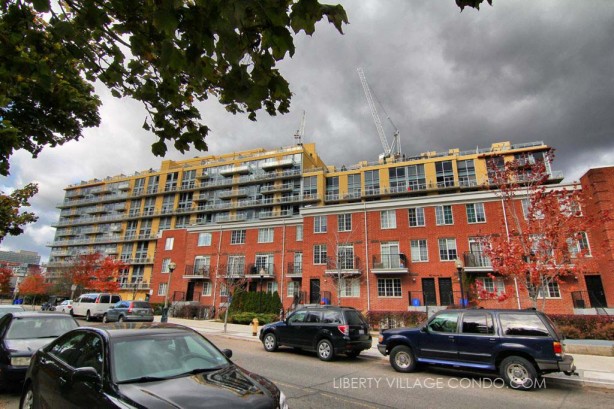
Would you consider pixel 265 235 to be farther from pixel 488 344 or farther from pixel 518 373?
pixel 518 373

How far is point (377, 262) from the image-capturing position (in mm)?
29953

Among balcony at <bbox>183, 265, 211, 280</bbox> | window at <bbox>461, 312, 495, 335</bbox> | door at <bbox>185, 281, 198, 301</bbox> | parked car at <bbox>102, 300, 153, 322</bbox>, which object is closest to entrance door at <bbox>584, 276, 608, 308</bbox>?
window at <bbox>461, 312, 495, 335</bbox>

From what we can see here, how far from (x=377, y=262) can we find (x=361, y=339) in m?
18.3

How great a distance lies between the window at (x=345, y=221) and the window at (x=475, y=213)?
414 inches

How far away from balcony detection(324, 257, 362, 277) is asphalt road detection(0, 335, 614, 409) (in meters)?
18.5

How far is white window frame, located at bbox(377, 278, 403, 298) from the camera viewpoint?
2880 centimetres

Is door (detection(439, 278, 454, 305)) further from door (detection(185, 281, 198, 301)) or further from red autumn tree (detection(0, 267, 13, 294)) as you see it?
red autumn tree (detection(0, 267, 13, 294))

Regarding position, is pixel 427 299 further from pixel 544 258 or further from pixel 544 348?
pixel 544 348

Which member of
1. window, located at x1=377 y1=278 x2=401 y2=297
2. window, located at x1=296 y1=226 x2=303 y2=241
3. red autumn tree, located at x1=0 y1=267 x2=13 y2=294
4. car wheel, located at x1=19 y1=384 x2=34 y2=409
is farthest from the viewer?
red autumn tree, located at x1=0 y1=267 x2=13 y2=294

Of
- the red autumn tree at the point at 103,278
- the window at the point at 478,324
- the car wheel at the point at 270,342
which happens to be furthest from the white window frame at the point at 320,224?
the red autumn tree at the point at 103,278

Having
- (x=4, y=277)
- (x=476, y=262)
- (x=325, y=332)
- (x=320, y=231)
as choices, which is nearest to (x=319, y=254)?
(x=320, y=231)

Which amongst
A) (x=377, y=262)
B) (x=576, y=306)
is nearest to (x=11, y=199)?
(x=377, y=262)

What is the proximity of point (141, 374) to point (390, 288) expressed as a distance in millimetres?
27436

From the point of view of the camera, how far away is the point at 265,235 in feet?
125
